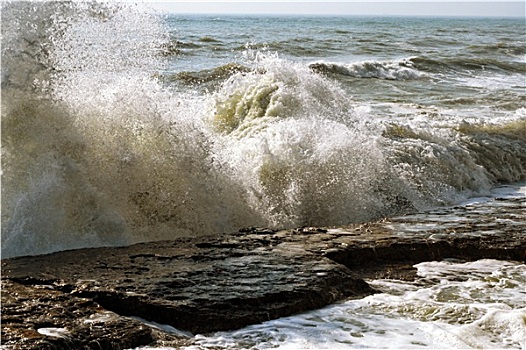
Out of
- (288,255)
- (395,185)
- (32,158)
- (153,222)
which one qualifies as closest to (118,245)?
(153,222)

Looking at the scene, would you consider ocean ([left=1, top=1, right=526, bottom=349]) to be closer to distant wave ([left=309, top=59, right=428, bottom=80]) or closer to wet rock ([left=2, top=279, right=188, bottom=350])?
wet rock ([left=2, top=279, right=188, bottom=350])

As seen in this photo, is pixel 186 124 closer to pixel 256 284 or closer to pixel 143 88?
pixel 143 88

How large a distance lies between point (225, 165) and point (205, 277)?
7.36ft

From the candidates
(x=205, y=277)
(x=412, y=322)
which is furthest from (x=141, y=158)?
(x=412, y=322)

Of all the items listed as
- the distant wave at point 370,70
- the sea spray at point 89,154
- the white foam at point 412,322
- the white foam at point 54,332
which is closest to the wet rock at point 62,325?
the white foam at point 54,332

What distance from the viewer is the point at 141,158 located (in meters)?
6.08

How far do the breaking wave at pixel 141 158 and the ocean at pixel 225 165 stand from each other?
0.05 feet

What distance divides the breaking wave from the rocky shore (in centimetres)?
56

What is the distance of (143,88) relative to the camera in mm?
6590

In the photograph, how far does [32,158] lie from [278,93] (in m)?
3.95

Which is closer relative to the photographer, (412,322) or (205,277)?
(412,322)

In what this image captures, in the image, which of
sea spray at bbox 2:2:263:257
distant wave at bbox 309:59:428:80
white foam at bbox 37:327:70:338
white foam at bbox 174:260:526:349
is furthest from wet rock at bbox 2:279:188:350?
distant wave at bbox 309:59:428:80

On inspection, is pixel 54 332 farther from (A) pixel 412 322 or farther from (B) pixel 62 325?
(A) pixel 412 322

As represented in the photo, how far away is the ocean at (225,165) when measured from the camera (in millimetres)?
4273
